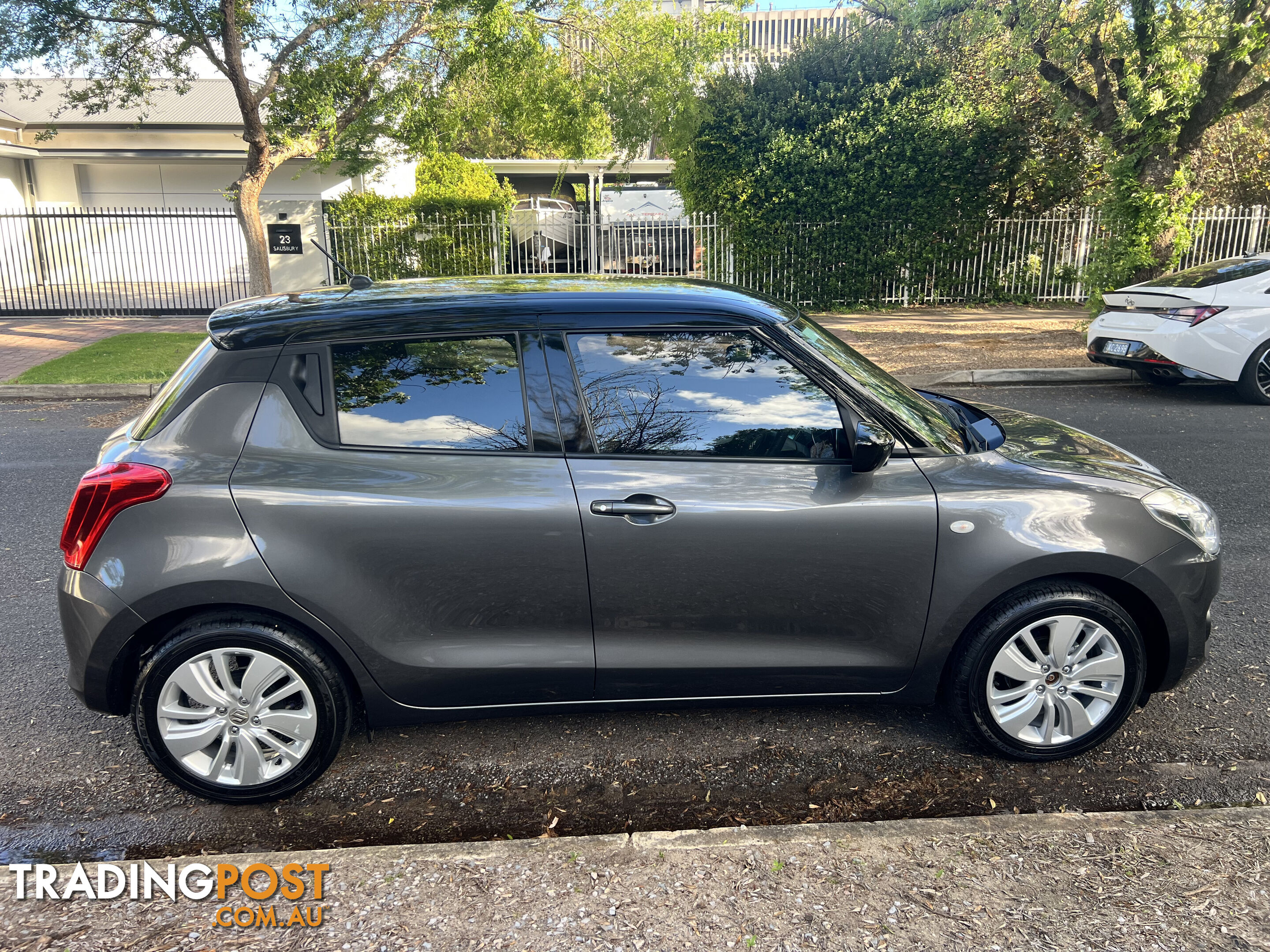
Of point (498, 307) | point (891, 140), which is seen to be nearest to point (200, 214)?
point (891, 140)

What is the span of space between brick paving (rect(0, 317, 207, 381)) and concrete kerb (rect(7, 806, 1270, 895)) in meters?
11.2

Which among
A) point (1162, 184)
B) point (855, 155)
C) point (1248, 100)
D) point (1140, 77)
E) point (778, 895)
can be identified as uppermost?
point (1140, 77)

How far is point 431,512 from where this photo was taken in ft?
9.89

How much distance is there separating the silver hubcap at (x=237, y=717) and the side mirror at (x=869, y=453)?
1938mm

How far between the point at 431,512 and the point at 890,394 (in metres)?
1.67

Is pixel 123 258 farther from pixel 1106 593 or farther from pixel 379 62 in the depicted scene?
pixel 1106 593

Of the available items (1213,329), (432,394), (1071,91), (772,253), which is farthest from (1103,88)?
(432,394)

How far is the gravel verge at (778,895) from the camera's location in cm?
242

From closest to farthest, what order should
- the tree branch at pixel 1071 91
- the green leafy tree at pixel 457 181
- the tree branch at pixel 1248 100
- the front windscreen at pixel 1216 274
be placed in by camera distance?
1. the front windscreen at pixel 1216 274
2. the tree branch at pixel 1248 100
3. the tree branch at pixel 1071 91
4. the green leafy tree at pixel 457 181

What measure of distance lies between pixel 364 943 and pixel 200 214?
18818mm

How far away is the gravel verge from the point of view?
242 centimetres

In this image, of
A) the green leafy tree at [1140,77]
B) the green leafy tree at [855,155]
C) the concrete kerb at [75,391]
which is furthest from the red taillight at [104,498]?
the green leafy tree at [855,155]

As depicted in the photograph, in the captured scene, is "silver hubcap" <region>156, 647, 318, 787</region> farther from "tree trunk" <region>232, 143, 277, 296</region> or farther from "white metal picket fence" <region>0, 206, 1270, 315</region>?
"white metal picket fence" <region>0, 206, 1270, 315</region>

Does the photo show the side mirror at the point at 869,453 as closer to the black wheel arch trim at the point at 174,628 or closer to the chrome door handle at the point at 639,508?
the chrome door handle at the point at 639,508
